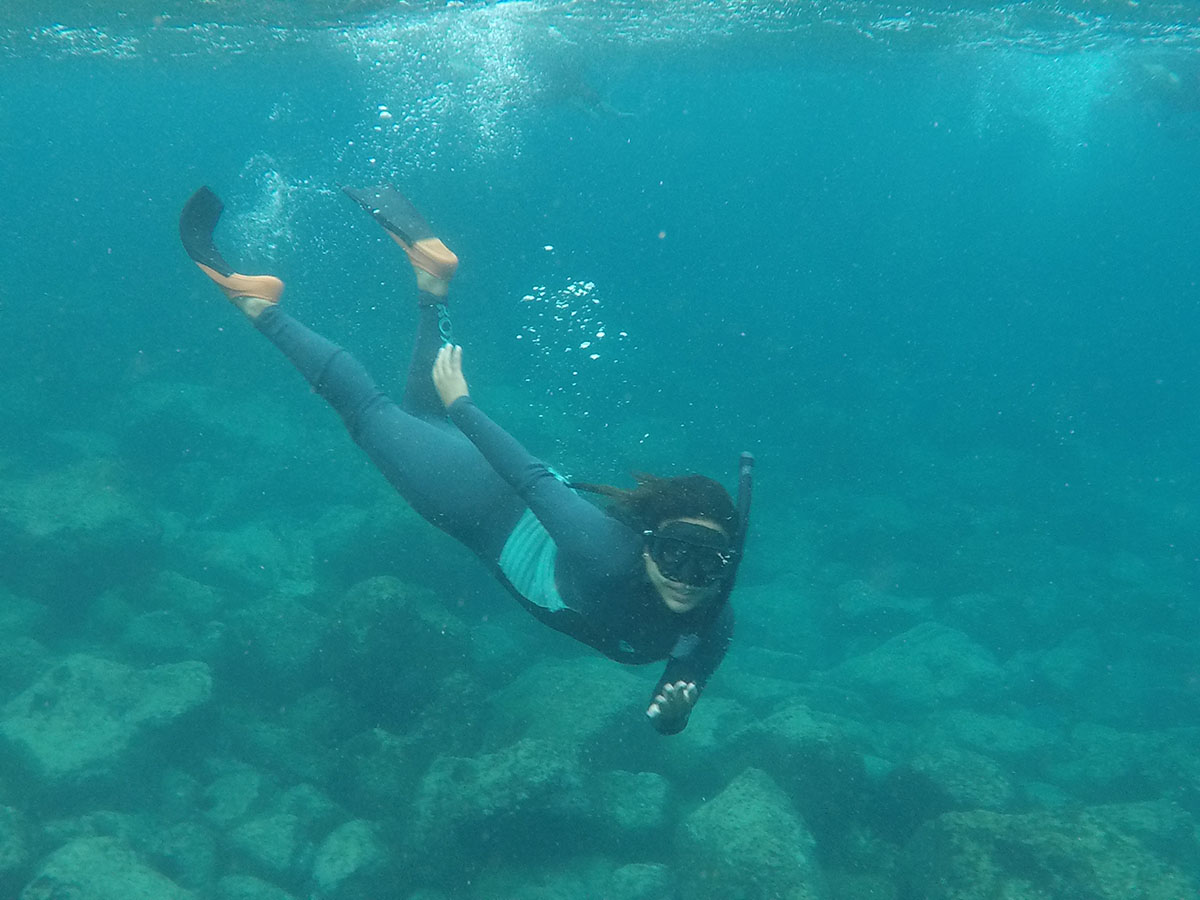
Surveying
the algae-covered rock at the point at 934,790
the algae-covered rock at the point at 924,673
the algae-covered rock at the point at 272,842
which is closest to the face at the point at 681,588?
the algae-covered rock at the point at 272,842

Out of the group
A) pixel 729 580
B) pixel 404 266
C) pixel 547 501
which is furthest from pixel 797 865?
pixel 404 266

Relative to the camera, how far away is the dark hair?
130 inches

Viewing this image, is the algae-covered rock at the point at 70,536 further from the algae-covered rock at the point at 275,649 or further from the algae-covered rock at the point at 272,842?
the algae-covered rock at the point at 272,842

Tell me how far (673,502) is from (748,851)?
3.78 metres

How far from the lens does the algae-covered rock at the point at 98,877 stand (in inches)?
186

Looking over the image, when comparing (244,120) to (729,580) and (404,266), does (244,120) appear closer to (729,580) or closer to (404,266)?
(404,266)

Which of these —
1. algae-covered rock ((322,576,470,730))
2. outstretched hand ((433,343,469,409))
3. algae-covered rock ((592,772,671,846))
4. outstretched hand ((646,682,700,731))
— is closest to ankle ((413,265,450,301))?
outstretched hand ((433,343,469,409))

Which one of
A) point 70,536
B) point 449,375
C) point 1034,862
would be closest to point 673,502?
point 449,375

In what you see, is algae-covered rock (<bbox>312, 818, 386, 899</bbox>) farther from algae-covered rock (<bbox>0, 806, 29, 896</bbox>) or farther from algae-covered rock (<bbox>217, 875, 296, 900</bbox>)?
algae-covered rock (<bbox>0, 806, 29, 896</bbox>)

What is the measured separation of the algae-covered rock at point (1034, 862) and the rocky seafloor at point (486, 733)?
0.07 ft

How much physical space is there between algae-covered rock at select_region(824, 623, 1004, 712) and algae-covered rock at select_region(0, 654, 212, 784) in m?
8.37

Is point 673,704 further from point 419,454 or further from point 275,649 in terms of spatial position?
point 275,649

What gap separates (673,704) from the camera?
3.20 metres

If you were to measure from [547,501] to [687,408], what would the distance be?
55.2 feet
